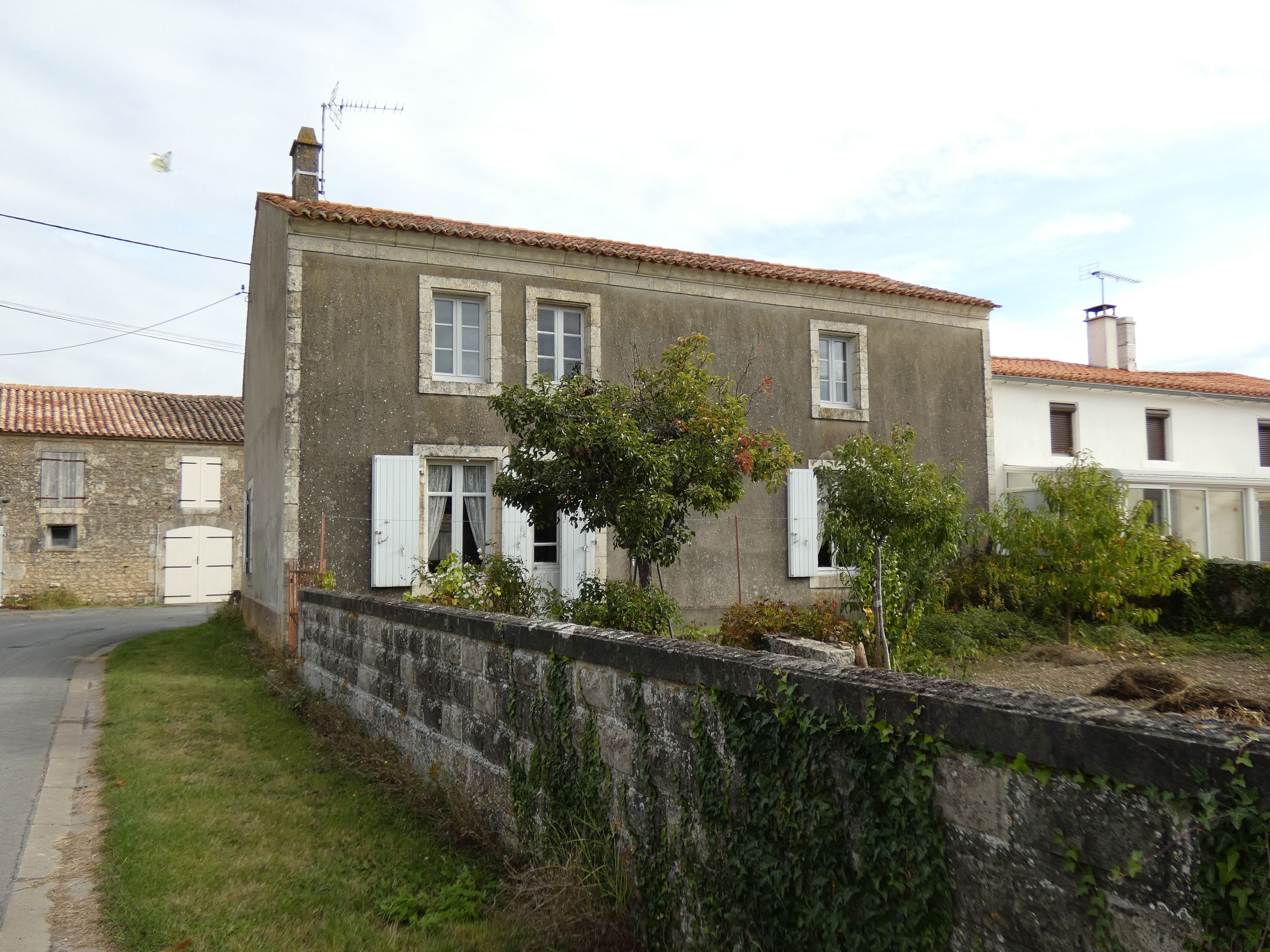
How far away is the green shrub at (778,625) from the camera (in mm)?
9414

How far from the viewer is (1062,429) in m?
18.6

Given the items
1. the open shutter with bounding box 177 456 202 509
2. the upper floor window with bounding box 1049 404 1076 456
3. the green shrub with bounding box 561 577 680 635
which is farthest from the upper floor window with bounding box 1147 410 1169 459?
the open shutter with bounding box 177 456 202 509

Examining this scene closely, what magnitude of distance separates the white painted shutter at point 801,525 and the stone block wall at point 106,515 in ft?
52.7

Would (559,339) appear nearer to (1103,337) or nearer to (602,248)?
(602,248)

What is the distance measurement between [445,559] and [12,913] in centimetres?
789

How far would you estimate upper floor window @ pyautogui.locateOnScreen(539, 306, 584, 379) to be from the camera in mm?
13305

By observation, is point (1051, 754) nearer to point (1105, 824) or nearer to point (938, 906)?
point (1105, 824)

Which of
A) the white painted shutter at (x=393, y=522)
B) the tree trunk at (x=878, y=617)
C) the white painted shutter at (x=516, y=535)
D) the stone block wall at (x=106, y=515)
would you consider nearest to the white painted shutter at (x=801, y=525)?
the white painted shutter at (x=516, y=535)

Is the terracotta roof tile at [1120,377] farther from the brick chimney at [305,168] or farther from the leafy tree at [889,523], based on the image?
the brick chimney at [305,168]

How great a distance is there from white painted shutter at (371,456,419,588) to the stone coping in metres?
8.77

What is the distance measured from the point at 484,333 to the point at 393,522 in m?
2.97

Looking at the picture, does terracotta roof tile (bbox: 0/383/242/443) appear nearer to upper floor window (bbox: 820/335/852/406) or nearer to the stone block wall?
the stone block wall

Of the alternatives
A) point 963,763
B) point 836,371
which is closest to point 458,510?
point 836,371

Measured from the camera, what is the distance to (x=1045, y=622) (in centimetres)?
1246
